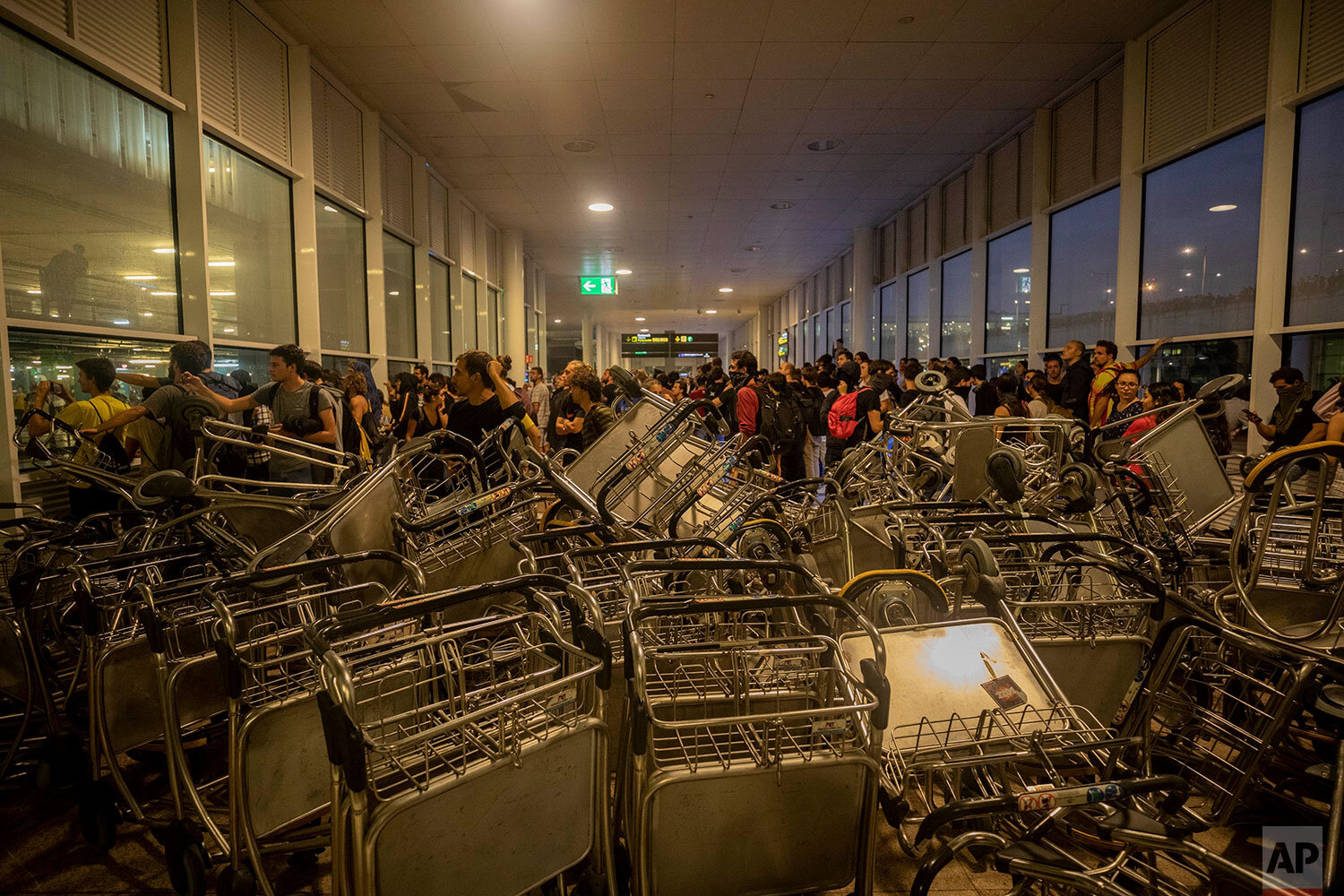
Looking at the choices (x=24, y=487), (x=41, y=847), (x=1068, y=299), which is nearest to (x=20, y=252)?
(x=24, y=487)

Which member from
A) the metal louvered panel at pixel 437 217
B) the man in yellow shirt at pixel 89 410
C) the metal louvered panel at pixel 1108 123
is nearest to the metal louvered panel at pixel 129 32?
the man in yellow shirt at pixel 89 410

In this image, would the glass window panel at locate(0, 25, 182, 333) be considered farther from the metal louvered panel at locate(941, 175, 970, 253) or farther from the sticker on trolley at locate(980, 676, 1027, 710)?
the metal louvered panel at locate(941, 175, 970, 253)

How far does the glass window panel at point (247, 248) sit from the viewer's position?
570 cm

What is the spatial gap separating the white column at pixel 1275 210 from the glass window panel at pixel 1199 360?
24 cm

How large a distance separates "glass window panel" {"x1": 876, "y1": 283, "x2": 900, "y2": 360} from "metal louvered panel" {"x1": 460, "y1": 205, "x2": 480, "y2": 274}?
7.95m

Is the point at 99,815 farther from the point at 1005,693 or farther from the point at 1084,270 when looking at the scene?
the point at 1084,270

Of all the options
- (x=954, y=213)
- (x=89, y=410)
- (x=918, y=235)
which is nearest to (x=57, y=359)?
(x=89, y=410)

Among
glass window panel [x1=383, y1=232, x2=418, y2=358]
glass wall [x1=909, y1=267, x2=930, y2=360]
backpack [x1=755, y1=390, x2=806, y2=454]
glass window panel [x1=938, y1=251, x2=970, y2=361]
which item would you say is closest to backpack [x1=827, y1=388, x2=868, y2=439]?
backpack [x1=755, y1=390, x2=806, y2=454]

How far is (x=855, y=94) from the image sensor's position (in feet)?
25.4

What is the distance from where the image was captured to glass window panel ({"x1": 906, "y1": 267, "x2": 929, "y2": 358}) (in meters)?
12.8

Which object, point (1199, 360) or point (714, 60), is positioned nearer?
point (1199, 360)

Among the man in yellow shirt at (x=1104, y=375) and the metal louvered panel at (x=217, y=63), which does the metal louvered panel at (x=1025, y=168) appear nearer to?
the man in yellow shirt at (x=1104, y=375)

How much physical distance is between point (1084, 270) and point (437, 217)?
8.82 meters

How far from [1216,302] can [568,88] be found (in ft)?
20.8
